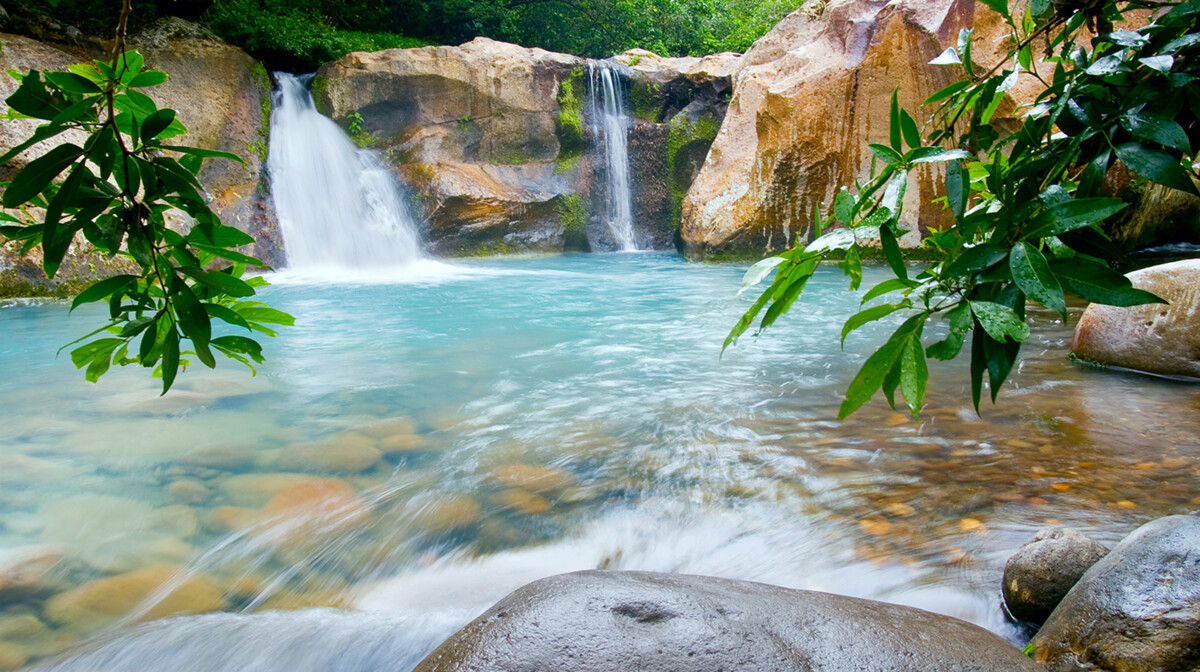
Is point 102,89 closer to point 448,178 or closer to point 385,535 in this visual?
point 385,535

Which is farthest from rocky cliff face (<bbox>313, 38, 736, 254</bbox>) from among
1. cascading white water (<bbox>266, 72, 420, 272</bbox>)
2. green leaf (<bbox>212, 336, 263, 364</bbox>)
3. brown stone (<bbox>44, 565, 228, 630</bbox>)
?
green leaf (<bbox>212, 336, 263, 364</bbox>)

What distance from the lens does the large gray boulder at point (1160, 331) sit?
154 inches

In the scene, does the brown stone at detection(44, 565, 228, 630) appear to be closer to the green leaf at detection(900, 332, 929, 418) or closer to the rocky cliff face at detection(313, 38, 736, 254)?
the green leaf at detection(900, 332, 929, 418)

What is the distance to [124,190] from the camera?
2.42 ft

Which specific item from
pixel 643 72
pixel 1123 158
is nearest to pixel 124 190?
pixel 1123 158

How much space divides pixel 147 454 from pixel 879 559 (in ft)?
11.1

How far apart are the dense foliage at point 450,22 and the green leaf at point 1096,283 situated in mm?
11748

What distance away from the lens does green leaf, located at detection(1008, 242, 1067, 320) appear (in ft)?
2.39

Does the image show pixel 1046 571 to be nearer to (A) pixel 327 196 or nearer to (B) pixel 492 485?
(B) pixel 492 485

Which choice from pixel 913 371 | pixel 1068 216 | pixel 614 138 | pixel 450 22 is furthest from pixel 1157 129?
pixel 450 22

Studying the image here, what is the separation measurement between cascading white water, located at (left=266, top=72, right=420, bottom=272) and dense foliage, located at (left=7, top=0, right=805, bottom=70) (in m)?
0.83

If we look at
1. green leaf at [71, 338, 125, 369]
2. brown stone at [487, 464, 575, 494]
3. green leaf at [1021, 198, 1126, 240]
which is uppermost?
green leaf at [1021, 198, 1126, 240]

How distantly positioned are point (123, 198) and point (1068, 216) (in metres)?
1.08

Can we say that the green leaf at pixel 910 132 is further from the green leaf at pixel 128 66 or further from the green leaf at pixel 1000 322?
the green leaf at pixel 128 66
